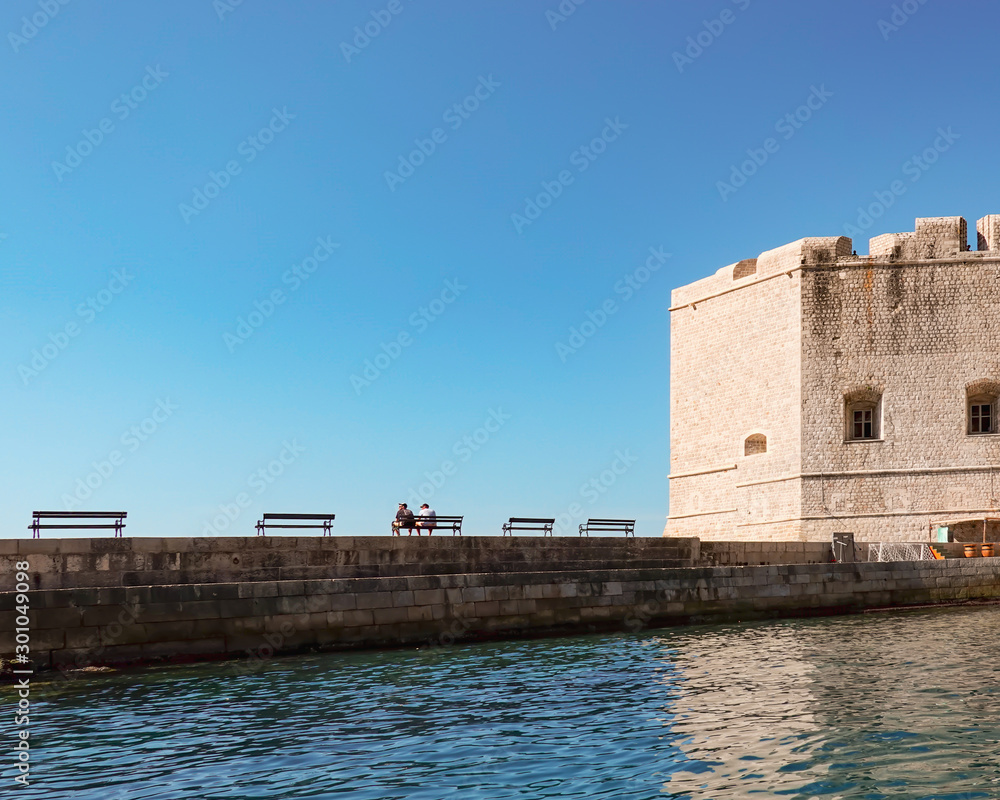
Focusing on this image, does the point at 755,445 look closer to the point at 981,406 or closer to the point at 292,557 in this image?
the point at 981,406

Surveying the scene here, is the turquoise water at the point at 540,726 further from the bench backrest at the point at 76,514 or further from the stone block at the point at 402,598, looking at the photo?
the bench backrest at the point at 76,514

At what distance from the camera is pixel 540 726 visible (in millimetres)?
8086

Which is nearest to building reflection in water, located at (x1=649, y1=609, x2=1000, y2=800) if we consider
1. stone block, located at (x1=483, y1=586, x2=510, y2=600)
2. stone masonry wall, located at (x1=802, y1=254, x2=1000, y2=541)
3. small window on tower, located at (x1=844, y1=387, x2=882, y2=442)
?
stone block, located at (x1=483, y1=586, x2=510, y2=600)

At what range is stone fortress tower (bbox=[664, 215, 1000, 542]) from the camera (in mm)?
24266

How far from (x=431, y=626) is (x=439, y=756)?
664 centimetres

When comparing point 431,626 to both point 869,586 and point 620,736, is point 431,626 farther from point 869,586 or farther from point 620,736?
point 869,586

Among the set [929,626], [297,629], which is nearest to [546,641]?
[297,629]

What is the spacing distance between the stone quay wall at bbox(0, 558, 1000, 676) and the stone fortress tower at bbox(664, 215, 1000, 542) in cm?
563

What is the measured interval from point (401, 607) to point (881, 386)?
52.6ft

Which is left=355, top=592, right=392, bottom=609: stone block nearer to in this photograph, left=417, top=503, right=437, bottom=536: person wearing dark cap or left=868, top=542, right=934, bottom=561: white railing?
left=417, top=503, right=437, bottom=536: person wearing dark cap

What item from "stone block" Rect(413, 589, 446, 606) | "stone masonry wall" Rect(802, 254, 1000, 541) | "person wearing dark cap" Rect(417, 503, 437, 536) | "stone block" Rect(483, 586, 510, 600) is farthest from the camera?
"stone masonry wall" Rect(802, 254, 1000, 541)

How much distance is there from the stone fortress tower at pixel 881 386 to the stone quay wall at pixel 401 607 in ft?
18.5

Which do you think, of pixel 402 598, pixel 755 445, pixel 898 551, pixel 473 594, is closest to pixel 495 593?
pixel 473 594

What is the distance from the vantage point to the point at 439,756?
23.3 ft
